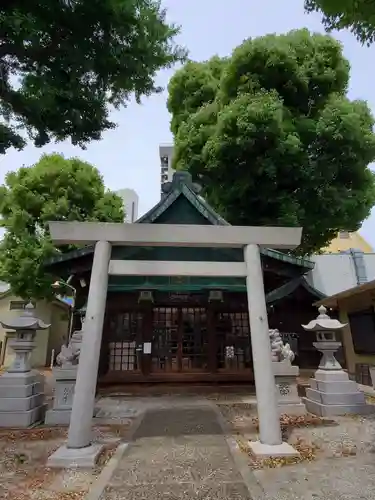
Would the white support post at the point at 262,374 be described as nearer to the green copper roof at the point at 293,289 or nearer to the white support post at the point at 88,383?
the white support post at the point at 88,383

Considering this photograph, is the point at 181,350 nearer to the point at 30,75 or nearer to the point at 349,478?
the point at 349,478

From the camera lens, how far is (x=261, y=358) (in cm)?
525

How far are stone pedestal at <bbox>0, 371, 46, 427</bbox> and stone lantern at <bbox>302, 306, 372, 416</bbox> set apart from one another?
6.10 meters

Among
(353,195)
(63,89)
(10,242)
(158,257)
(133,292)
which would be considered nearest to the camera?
(63,89)

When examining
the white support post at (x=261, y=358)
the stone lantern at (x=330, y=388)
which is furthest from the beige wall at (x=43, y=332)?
the white support post at (x=261, y=358)

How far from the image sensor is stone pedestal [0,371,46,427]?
651 centimetres

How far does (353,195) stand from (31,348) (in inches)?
521

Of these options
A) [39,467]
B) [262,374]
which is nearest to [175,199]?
[262,374]

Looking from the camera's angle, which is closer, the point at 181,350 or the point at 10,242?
the point at 181,350

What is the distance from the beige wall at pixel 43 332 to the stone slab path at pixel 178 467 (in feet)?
50.7

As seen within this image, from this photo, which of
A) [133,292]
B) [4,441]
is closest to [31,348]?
[4,441]

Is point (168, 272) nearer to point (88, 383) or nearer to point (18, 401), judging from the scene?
point (88, 383)

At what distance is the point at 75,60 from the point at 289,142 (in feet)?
27.8

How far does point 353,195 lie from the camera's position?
14.1m
